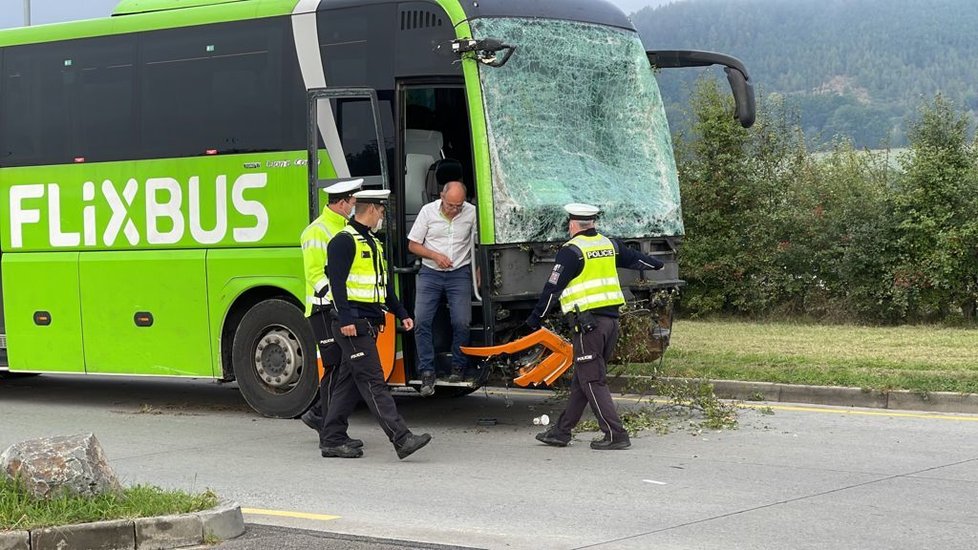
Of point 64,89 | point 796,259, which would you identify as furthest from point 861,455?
point 796,259

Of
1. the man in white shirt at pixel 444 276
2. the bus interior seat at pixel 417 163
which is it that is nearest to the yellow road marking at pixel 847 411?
the man in white shirt at pixel 444 276

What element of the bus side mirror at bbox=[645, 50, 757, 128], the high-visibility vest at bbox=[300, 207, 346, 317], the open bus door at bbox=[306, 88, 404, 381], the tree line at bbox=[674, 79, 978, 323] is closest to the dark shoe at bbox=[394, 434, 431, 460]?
the high-visibility vest at bbox=[300, 207, 346, 317]

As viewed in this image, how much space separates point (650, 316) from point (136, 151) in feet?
15.9

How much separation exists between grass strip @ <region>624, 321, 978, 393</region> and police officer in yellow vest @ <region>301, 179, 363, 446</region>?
11.4 feet

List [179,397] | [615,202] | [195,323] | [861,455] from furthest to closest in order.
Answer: [179,397] < [195,323] < [615,202] < [861,455]

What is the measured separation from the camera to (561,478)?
28.7 feet

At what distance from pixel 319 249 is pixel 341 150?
156 cm

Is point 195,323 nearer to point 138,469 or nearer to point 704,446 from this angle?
point 138,469

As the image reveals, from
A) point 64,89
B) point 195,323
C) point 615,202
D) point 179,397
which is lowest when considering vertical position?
point 179,397

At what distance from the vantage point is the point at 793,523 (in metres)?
7.24

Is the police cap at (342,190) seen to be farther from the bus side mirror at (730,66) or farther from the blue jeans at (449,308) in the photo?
the bus side mirror at (730,66)

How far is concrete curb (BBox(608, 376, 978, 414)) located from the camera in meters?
11.8

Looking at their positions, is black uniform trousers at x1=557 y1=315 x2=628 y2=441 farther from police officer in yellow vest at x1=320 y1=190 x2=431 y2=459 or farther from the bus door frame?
the bus door frame

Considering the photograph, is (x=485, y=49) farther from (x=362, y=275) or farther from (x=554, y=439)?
(x=554, y=439)
